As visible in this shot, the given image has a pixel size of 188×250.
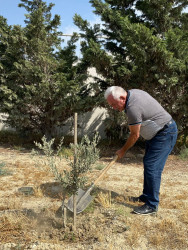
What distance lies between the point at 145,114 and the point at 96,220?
1502mm

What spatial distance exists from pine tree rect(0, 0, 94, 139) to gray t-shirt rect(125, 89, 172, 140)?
13.4 ft

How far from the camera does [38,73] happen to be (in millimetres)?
6984

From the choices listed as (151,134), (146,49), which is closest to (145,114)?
(151,134)

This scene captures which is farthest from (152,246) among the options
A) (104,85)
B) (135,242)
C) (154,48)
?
(104,85)

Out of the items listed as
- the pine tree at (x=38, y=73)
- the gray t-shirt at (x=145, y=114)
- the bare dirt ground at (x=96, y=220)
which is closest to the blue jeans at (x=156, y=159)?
the gray t-shirt at (x=145, y=114)

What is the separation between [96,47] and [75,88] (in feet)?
4.28

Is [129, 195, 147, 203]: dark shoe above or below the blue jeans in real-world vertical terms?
below

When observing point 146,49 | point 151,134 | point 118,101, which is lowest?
point 151,134

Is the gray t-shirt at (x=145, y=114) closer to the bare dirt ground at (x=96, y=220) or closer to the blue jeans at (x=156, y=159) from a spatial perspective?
the blue jeans at (x=156, y=159)

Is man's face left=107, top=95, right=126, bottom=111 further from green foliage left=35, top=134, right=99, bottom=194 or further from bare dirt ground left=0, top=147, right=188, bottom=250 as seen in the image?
bare dirt ground left=0, top=147, right=188, bottom=250

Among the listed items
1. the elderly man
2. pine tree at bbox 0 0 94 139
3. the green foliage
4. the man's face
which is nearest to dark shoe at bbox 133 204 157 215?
the elderly man

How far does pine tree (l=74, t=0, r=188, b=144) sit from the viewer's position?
19.5 feet

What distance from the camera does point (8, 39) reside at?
7.48 meters

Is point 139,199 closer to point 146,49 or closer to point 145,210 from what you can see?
point 145,210
